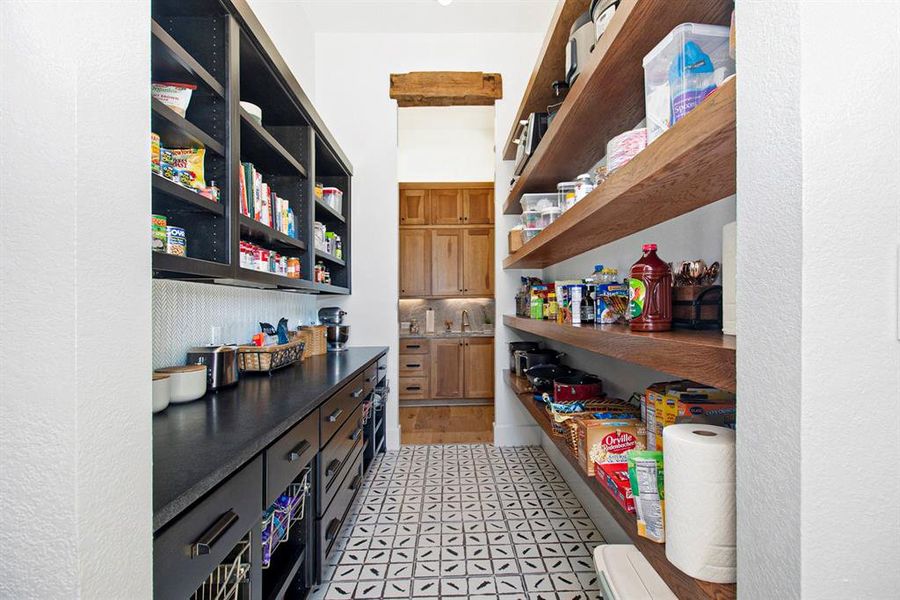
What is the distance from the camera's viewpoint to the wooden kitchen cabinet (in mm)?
4969

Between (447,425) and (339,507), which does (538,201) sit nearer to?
(339,507)

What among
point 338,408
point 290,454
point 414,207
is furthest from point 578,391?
point 414,207

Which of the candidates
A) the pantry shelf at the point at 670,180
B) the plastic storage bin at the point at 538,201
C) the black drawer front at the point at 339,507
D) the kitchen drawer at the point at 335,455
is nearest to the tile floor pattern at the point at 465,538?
the black drawer front at the point at 339,507

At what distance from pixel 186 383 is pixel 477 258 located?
12.6 feet

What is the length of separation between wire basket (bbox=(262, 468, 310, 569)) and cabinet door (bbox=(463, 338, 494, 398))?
3.40 m

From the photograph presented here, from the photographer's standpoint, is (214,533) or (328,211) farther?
(328,211)

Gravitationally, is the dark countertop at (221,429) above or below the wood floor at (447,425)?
above

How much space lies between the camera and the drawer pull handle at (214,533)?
30.9 inches

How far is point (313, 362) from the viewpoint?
2.51 m

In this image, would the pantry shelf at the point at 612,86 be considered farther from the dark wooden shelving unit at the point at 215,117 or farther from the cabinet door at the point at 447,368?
the cabinet door at the point at 447,368

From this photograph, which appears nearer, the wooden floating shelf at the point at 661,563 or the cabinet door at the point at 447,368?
the wooden floating shelf at the point at 661,563

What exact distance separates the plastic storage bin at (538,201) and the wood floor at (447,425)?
207 centimetres

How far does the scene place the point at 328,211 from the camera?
2934 mm

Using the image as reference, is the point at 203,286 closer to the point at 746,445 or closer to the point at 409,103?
the point at 746,445
